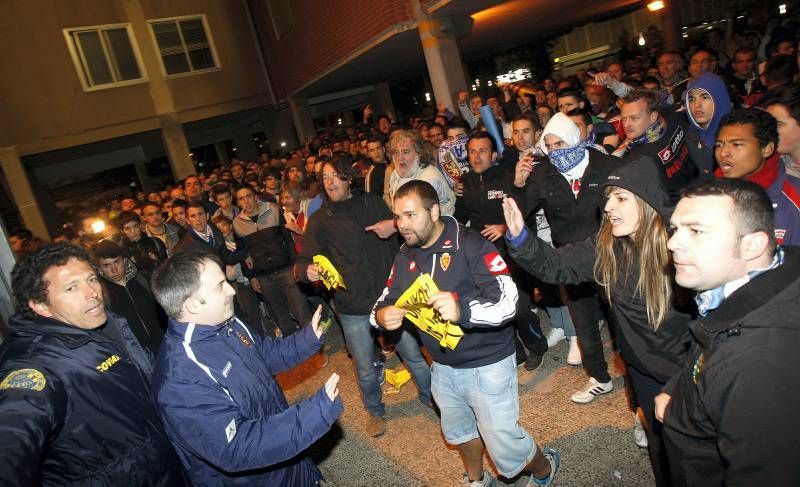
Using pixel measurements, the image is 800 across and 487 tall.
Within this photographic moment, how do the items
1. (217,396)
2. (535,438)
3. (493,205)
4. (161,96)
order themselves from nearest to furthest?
(217,396), (535,438), (493,205), (161,96)

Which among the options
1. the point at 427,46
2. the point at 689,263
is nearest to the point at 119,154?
the point at 427,46

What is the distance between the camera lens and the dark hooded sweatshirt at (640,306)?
7.79ft

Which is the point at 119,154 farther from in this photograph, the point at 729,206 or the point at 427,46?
the point at 729,206

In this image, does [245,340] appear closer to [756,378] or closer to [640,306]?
[640,306]

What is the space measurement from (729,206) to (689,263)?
0.25 m

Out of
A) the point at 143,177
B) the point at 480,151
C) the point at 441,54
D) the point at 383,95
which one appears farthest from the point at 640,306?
the point at 143,177

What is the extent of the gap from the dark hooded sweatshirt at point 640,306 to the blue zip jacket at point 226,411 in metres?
1.43

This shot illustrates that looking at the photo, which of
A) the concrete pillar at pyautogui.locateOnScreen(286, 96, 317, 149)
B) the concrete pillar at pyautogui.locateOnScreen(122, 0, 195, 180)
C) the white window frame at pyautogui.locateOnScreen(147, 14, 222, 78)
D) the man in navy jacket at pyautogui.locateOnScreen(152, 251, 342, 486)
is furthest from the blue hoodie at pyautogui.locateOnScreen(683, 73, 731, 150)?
the white window frame at pyautogui.locateOnScreen(147, 14, 222, 78)

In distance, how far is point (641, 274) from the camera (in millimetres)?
2408

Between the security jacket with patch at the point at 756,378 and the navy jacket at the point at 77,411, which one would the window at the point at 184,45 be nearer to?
the navy jacket at the point at 77,411

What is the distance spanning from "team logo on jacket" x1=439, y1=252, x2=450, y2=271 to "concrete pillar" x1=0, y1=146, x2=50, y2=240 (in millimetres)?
18035

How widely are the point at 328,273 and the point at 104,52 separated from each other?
18.6 meters

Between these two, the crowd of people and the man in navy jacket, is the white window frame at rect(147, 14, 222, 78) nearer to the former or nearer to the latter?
the crowd of people

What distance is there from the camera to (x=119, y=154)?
751 inches
